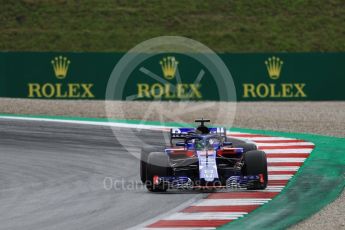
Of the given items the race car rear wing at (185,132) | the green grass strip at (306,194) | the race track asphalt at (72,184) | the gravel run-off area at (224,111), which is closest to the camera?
the green grass strip at (306,194)

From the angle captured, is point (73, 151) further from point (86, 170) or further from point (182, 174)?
point (182, 174)

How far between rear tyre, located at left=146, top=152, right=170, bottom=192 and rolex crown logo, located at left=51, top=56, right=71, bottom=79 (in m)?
21.1

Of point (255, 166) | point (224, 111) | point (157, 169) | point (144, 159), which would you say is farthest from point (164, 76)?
point (255, 166)

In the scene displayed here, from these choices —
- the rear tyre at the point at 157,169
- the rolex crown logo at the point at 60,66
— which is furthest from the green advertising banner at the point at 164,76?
the rear tyre at the point at 157,169

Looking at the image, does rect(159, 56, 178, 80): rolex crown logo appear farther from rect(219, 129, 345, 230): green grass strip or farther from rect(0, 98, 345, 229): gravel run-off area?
rect(219, 129, 345, 230): green grass strip

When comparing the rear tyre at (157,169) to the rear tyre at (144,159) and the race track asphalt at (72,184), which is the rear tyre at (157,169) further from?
the rear tyre at (144,159)

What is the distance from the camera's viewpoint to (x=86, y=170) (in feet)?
58.3

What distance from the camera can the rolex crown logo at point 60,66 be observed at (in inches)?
1390

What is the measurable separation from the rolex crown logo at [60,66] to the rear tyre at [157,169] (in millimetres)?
21081

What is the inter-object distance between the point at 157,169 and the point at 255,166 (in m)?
1.54

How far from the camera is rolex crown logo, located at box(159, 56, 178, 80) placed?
116 feet

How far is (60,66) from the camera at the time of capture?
116ft

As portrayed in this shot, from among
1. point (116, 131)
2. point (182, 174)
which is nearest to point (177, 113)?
point (116, 131)

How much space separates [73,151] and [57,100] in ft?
47.1
